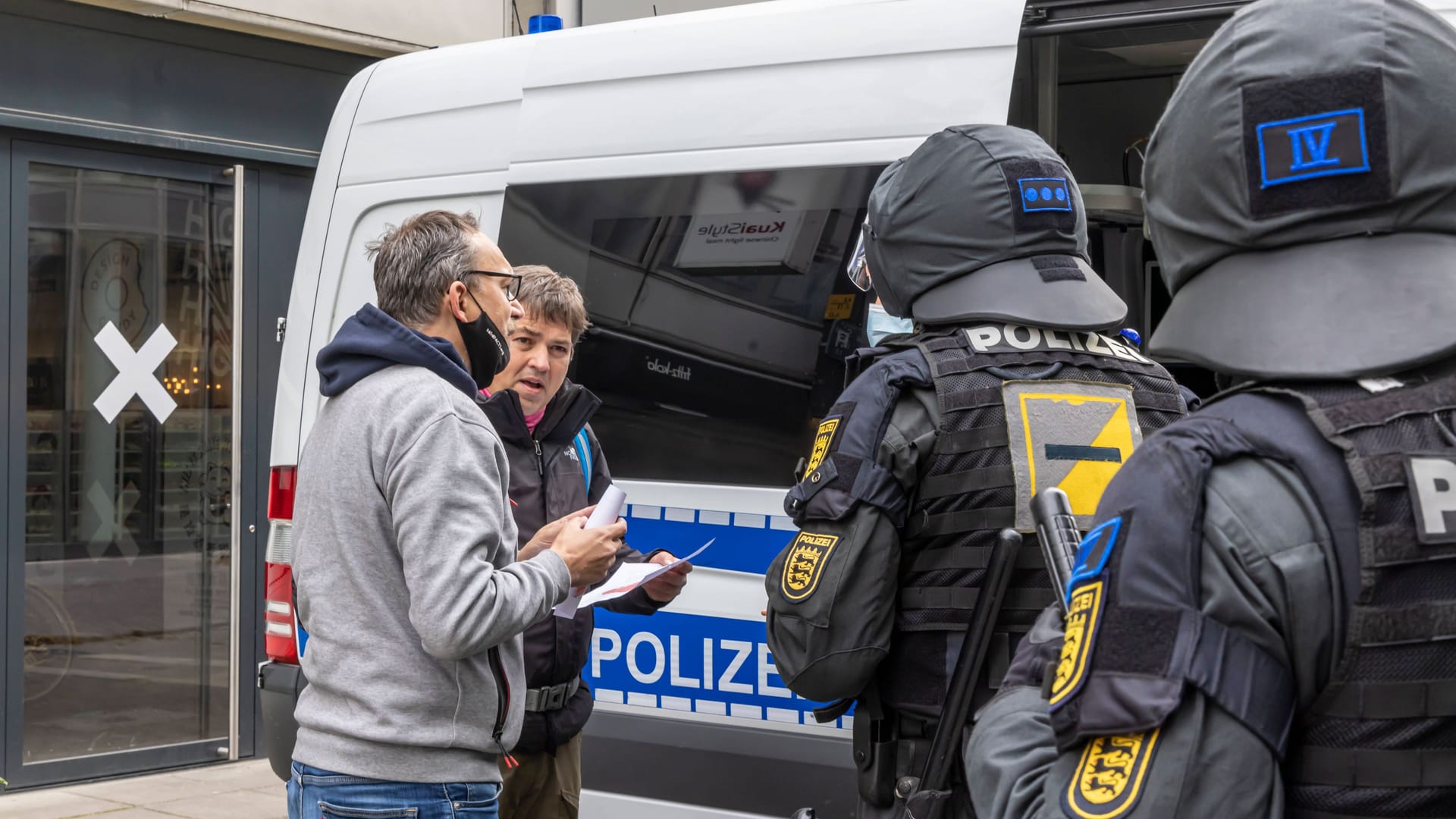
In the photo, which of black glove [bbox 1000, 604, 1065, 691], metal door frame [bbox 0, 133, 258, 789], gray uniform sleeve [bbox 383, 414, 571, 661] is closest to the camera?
black glove [bbox 1000, 604, 1065, 691]

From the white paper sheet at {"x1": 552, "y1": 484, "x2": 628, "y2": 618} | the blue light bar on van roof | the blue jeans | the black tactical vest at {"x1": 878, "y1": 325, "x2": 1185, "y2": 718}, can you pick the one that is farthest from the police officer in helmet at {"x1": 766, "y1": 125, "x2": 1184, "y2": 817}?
the blue light bar on van roof

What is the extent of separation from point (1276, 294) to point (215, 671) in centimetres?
646

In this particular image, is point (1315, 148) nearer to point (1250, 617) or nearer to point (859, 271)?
point (1250, 617)

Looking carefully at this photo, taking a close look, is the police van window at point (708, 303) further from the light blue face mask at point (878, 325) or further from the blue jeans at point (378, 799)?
the blue jeans at point (378, 799)

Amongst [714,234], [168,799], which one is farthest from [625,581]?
[168,799]

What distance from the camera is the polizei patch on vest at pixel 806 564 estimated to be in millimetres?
2252

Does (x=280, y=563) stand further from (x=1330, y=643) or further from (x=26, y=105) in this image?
(x=1330, y=643)

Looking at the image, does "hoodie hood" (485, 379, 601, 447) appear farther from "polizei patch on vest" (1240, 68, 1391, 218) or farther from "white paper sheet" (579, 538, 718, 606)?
"polizei patch on vest" (1240, 68, 1391, 218)

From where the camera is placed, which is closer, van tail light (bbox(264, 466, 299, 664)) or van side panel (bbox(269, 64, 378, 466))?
van tail light (bbox(264, 466, 299, 664))

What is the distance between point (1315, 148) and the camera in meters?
1.19

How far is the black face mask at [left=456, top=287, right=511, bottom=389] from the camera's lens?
2.48m

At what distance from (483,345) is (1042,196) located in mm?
992

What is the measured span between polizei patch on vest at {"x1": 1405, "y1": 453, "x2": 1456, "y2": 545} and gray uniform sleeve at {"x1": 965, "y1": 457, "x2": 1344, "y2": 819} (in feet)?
0.23

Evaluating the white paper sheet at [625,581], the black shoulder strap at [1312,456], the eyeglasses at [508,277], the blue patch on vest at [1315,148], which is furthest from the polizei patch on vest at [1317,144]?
the white paper sheet at [625,581]
